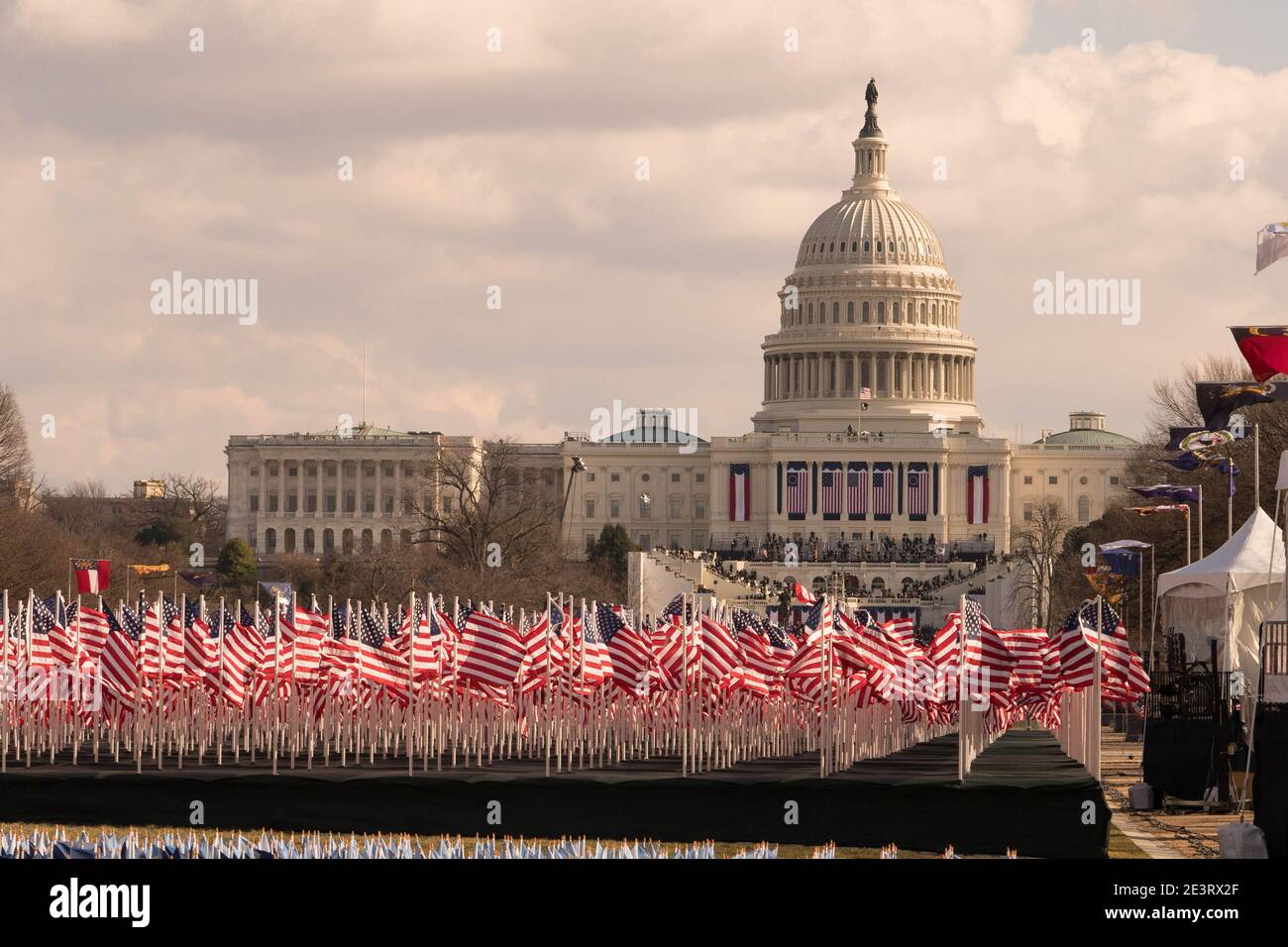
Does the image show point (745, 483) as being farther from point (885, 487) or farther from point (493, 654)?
point (493, 654)

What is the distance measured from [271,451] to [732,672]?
158477 millimetres

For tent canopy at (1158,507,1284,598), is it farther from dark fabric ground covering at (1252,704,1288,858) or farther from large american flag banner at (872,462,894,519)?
large american flag banner at (872,462,894,519)

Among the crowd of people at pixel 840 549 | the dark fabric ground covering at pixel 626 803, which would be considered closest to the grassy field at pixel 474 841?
the dark fabric ground covering at pixel 626 803

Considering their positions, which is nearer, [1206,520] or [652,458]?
[1206,520]

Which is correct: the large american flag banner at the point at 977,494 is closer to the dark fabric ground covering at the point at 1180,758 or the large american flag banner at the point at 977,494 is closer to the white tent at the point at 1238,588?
the white tent at the point at 1238,588

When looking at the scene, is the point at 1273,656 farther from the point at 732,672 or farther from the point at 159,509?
the point at 159,509

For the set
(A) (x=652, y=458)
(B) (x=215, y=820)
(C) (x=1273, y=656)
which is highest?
(A) (x=652, y=458)

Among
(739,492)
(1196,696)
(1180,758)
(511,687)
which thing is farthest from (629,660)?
(739,492)

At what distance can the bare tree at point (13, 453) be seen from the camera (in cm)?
11225

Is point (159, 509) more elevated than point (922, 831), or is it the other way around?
point (159, 509)
